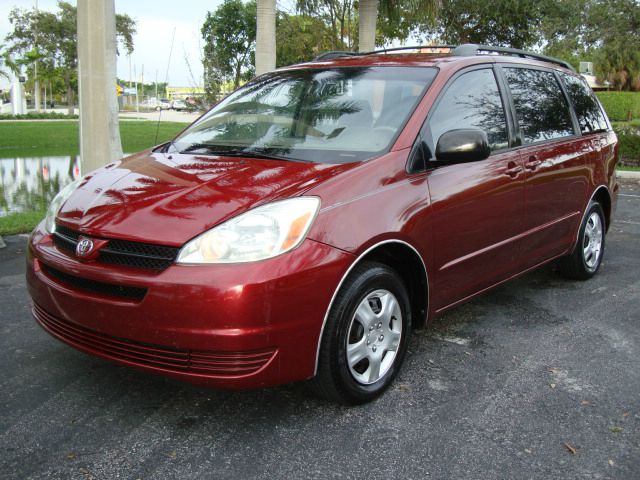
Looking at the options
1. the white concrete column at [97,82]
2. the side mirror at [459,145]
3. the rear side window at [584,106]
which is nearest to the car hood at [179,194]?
the side mirror at [459,145]

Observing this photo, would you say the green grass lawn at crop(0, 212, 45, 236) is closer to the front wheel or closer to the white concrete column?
the white concrete column

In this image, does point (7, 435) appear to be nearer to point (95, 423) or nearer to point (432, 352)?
point (95, 423)

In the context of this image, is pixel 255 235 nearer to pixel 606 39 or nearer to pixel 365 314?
pixel 365 314

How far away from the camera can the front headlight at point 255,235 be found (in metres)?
2.78

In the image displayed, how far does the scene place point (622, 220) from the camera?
869cm

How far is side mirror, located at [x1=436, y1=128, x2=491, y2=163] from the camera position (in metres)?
3.52

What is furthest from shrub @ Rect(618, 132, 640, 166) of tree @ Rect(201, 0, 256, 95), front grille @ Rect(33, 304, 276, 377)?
tree @ Rect(201, 0, 256, 95)

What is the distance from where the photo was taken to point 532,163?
4422 mm

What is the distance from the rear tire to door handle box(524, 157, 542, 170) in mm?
1134

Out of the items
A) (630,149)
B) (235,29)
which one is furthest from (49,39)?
(630,149)

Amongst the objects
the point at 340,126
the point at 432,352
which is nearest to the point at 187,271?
the point at 340,126

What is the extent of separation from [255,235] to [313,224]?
262 mm

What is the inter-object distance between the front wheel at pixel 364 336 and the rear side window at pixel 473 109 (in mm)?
864

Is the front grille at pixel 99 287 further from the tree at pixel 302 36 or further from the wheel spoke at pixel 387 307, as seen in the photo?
the tree at pixel 302 36
